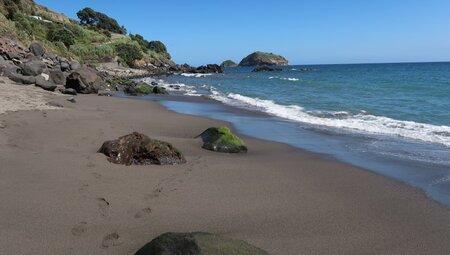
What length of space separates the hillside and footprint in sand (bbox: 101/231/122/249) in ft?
89.8

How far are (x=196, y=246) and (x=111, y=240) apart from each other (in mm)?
1377

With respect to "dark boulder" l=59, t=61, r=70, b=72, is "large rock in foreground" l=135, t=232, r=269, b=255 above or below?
below

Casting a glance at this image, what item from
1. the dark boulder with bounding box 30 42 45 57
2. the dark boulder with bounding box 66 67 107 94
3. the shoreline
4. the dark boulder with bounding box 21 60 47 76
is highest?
the dark boulder with bounding box 30 42 45 57

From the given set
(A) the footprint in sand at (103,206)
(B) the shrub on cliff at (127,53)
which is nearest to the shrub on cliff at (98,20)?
(B) the shrub on cliff at (127,53)

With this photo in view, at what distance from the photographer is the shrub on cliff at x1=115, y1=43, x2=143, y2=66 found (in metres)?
67.9

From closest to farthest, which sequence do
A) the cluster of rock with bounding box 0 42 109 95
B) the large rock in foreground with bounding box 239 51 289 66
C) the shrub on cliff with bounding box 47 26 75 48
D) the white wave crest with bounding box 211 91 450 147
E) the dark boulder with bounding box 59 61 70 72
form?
1. the white wave crest with bounding box 211 91 450 147
2. the cluster of rock with bounding box 0 42 109 95
3. the dark boulder with bounding box 59 61 70 72
4. the shrub on cliff with bounding box 47 26 75 48
5. the large rock in foreground with bounding box 239 51 289 66

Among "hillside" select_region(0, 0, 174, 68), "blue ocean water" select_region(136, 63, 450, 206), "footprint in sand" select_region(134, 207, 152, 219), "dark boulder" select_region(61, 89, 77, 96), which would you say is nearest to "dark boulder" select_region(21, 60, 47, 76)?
"dark boulder" select_region(61, 89, 77, 96)

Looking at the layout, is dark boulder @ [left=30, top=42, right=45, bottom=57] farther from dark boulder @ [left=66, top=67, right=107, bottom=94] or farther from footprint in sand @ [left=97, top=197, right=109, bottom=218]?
footprint in sand @ [left=97, top=197, right=109, bottom=218]

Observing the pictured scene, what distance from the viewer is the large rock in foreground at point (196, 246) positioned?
335cm

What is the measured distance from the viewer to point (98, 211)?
505 centimetres

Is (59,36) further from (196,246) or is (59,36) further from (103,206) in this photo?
(196,246)

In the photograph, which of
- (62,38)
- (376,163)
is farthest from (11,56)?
(62,38)

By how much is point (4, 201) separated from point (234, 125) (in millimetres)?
9739

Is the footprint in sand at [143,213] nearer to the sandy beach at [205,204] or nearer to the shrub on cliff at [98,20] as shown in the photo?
the sandy beach at [205,204]
